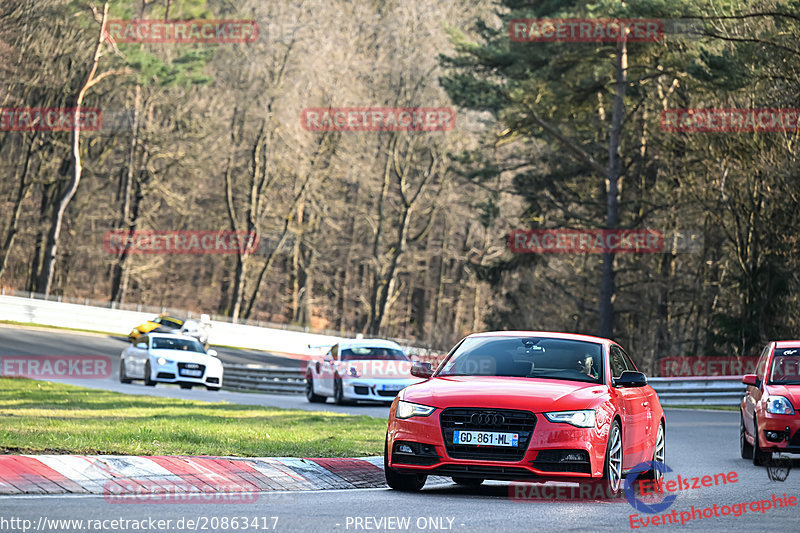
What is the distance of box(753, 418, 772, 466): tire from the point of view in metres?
14.9

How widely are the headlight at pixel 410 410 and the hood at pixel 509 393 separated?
40 millimetres

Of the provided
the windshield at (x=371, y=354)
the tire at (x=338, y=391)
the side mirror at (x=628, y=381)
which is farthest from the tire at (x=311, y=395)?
the side mirror at (x=628, y=381)

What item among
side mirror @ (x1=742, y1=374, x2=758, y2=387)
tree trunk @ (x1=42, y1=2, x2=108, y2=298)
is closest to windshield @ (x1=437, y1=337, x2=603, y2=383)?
side mirror @ (x1=742, y1=374, x2=758, y2=387)

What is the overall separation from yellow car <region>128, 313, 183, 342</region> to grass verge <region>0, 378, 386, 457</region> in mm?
29257

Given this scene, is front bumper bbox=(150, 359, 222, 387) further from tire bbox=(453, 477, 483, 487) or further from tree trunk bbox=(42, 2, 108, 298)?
tree trunk bbox=(42, 2, 108, 298)

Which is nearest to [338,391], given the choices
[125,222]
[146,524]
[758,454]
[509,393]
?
[758,454]

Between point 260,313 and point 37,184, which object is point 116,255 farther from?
point 260,313

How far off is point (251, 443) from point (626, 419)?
195 inches

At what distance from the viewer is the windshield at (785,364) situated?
15195 mm

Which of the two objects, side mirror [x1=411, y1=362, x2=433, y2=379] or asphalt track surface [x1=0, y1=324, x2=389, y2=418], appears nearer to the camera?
side mirror [x1=411, y1=362, x2=433, y2=379]

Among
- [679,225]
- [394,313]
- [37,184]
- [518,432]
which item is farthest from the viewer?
[394,313]

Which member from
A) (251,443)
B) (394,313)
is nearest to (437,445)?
(251,443)

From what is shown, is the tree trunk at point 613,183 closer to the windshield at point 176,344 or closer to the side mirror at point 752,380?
the windshield at point 176,344

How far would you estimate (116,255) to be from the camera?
2579 inches
